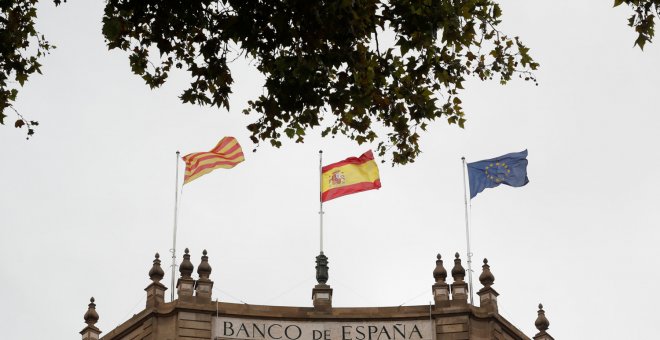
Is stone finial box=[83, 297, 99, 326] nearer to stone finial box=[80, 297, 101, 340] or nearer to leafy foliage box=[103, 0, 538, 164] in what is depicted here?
stone finial box=[80, 297, 101, 340]

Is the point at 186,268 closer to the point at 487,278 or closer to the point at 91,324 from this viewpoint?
the point at 91,324

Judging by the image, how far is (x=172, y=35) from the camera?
71.3 feet

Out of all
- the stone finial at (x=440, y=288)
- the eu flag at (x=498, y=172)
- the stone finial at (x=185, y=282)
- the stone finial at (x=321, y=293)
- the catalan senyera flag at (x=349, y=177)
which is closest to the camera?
the stone finial at (x=185, y=282)

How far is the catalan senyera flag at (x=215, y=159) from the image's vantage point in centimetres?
5300

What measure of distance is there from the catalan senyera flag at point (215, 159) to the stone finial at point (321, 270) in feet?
17.2

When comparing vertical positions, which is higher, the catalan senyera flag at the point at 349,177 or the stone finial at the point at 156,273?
the catalan senyera flag at the point at 349,177

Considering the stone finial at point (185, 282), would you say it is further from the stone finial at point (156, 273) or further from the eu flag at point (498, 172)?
the eu flag at point (498, 172)

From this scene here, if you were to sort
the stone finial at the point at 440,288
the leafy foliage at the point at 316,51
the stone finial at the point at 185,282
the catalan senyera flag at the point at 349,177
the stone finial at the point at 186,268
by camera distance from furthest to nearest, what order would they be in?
the catalan senyera flag at the point at 349,177
the stone finial at the point at 440,288
the stone finial at the point at 186,268
the stone finial at the point at 185,282
the leafy foliage at the point at 316,51

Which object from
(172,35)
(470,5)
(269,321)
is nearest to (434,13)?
(470,5)

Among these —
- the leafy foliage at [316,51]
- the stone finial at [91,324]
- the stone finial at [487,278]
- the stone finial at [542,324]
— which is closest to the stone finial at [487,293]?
the stone finial at [487,278]

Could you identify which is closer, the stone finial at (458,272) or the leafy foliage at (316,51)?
the leafy foliage at (316,51)

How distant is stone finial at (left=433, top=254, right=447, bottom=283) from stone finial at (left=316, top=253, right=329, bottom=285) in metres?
4.26

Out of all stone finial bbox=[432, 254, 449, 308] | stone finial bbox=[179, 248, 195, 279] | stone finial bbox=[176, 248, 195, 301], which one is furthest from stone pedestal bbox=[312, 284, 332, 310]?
stone finial bbox=[179, 248, 195, 279]

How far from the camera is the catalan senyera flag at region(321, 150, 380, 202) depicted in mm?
52469
